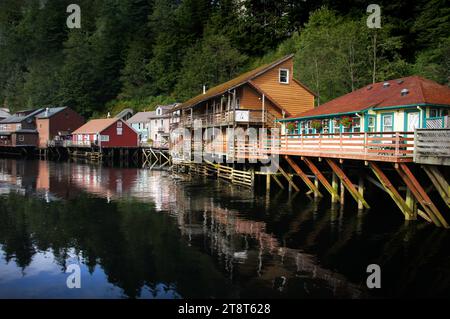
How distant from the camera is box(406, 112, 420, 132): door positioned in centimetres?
1964

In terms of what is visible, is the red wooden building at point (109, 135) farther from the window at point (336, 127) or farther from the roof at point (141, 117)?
the window at point (336, 127)

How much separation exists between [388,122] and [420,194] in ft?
21.7

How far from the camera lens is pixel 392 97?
71.4ft

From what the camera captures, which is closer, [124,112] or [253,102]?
[253,102]

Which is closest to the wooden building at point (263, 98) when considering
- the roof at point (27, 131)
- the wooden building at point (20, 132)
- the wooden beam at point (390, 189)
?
the wooden beam at point (390, 189)

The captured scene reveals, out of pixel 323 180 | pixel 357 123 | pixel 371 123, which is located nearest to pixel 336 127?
pixel 357 123

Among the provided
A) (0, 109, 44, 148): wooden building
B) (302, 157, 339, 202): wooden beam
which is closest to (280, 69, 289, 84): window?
(302, 157, 339, 202): wooden beam

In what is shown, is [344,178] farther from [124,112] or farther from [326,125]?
[124,112]

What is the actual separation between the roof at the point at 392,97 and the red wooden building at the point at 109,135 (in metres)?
47.2

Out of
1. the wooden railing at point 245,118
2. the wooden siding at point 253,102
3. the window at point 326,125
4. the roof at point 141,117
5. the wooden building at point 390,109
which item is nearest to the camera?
the wooden building at point 390,109

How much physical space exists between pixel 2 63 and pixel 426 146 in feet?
444

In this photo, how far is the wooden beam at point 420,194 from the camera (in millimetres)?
15500

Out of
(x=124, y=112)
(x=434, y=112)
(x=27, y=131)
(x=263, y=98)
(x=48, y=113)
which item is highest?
(x=124, y=112)

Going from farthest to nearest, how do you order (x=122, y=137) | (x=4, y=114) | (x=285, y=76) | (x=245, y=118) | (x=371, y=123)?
1. (x=4, y=114)
2. (x=122, y=137)
3. (x=285, y=76)
4. (x=245, y=118)
5. (x=371, y=123)
